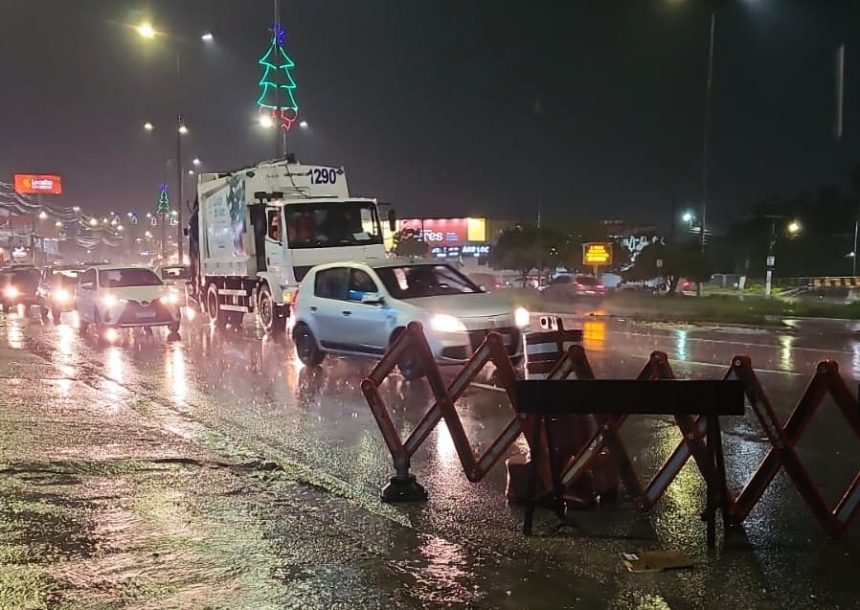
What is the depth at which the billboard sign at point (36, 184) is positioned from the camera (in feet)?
249

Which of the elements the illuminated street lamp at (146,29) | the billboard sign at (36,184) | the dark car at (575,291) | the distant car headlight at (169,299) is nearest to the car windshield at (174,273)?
the illuminated street lamp at (146,29)

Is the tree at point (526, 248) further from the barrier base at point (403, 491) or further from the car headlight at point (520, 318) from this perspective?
the barrier base at point (403, 491)

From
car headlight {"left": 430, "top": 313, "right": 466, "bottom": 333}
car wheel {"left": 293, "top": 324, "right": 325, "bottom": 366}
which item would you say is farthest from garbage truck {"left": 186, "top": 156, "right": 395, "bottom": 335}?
car headlight {"left": 430, "top": 313, "right": 466, "bottom": 333}

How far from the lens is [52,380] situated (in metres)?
12.5

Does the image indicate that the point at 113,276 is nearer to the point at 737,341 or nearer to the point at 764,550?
the point at 737,341

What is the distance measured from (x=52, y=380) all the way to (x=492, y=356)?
902cm

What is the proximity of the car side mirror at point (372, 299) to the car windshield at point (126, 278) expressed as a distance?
30.9ft

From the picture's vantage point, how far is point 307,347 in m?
13.9

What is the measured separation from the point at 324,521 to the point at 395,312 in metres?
6.49

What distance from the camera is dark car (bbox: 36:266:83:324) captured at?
82.7 feet

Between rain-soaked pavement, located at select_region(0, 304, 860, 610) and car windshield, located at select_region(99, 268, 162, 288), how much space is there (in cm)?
932

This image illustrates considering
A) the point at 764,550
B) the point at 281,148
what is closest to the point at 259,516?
the point at 764,550

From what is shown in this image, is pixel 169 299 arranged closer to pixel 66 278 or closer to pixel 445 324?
pixel 66 278

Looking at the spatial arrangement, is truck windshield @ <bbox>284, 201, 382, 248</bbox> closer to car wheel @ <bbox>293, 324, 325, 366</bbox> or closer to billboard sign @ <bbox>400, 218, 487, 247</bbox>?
car wheel @ <bbox>293, 324, 325, 366</bbox>
